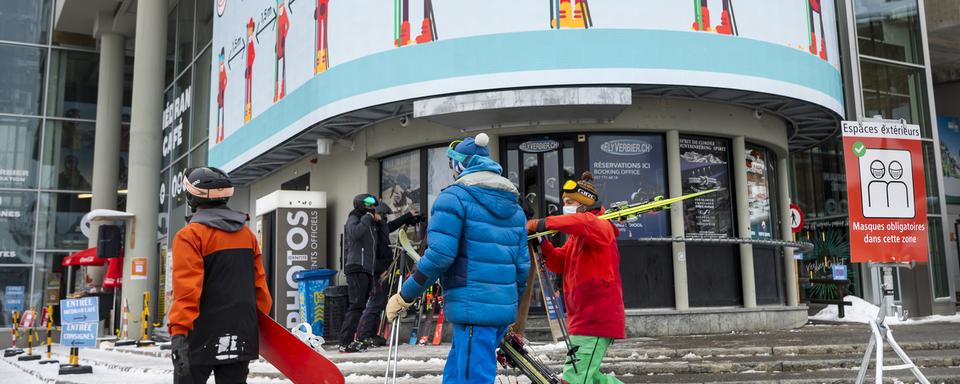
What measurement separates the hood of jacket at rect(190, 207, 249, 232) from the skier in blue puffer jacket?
1.01m

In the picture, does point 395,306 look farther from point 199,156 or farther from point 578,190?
point 199,156

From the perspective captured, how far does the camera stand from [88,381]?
907 cm

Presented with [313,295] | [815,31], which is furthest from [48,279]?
[815,31]

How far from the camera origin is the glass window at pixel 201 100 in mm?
20047

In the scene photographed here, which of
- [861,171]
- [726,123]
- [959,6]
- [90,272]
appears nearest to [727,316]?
[726,123]

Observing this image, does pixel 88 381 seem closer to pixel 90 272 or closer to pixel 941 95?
pixel 90 272

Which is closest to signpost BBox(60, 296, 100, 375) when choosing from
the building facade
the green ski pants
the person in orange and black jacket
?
the building facade

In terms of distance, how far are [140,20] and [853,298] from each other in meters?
18.1

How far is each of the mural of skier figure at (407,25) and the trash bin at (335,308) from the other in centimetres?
360

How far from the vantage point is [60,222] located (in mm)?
25250

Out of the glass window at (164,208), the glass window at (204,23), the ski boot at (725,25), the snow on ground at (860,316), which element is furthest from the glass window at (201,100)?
the snow on ground at (860,316)

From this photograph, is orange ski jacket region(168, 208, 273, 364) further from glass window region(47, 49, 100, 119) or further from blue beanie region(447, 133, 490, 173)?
glass window region(47, 49, 100, 119)

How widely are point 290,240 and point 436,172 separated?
2.83m

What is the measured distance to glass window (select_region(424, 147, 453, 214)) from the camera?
38.6ft
